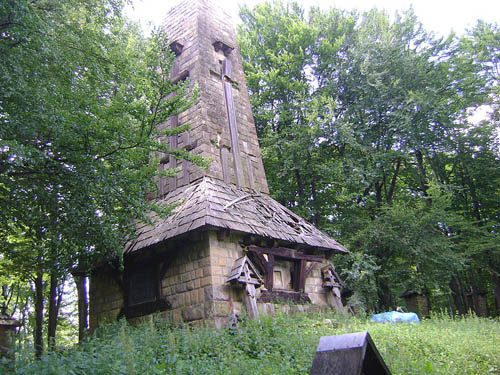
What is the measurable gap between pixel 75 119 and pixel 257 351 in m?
4.51

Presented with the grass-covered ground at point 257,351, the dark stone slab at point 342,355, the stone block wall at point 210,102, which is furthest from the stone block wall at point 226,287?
the dark stone slab at point 342,355

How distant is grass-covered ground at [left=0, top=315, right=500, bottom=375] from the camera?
4.73 metres

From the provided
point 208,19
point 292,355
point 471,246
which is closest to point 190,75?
point 208,19

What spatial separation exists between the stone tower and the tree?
1334mm

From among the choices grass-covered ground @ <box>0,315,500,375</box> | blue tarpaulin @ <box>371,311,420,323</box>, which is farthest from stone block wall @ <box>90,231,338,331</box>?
blue tarpaulin @ <box>371,311,420,323</box>

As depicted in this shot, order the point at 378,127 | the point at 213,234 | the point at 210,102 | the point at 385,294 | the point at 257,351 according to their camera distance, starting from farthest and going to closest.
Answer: the point at 378,127
the point at 385,294
the point at 210,102
the point at 213,234
the point at 257,351

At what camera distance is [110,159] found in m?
7.00

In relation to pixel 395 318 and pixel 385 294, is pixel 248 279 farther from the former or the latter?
pixel 385 294

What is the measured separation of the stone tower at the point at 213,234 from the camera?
8.46 meters

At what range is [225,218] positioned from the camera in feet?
28.6

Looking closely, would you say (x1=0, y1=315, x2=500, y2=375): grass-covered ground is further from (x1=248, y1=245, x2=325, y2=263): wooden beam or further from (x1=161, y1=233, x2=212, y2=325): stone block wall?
(x1=248, y1=245, x2=325, y2=263): wooden beam

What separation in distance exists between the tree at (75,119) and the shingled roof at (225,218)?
1.14 meters

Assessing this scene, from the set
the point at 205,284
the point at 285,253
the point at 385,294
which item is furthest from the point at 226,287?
the point at 385,294

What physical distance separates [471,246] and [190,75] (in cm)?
1160
